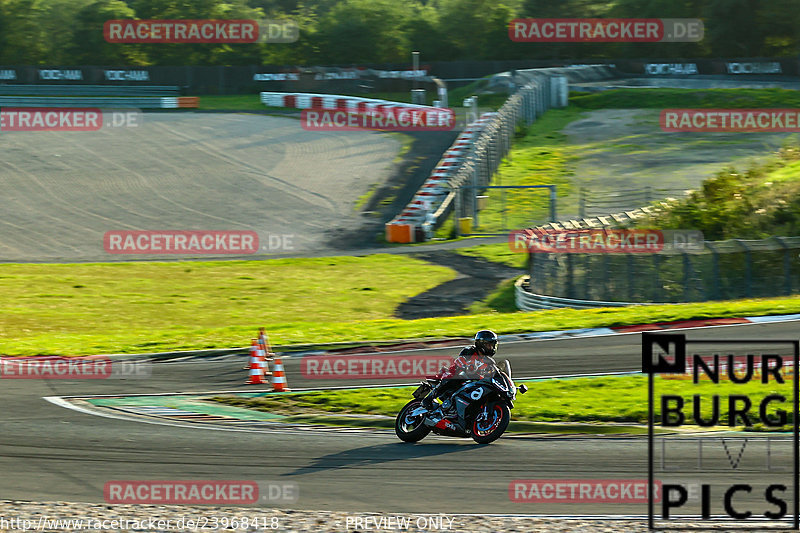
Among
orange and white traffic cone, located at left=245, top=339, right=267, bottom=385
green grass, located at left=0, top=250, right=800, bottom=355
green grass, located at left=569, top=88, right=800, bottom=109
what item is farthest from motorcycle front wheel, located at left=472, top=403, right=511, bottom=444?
green grass, located at left=569, top=88, right=800, bottom=109

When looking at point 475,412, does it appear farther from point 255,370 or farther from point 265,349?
point 265,349

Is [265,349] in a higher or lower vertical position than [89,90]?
lower

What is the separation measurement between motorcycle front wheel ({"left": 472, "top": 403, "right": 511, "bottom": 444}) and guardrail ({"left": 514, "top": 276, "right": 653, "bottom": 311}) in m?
11.6

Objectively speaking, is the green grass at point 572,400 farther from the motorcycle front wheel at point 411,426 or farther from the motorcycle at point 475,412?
the motorcycle front wheel at point 411,426

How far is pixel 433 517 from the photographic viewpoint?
30.4 feet

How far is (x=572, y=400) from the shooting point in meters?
13.7

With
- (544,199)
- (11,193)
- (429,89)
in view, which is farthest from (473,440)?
(429,89)

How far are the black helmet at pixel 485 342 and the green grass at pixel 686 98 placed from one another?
45612mm

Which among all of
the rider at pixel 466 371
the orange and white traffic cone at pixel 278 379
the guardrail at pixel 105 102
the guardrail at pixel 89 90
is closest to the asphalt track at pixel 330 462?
the rider at pixel 466 371

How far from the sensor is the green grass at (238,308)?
770 inches

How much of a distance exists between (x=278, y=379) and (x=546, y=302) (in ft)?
33.1

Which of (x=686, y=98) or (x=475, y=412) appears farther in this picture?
(x=686, y=98)

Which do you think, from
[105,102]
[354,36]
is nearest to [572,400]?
[105,102]

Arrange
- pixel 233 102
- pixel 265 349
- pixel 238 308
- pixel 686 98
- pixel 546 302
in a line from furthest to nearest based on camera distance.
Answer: pixel 233 102, pixel 686 98, pixel 238 308, pixel 546 302, pixel 265 349
